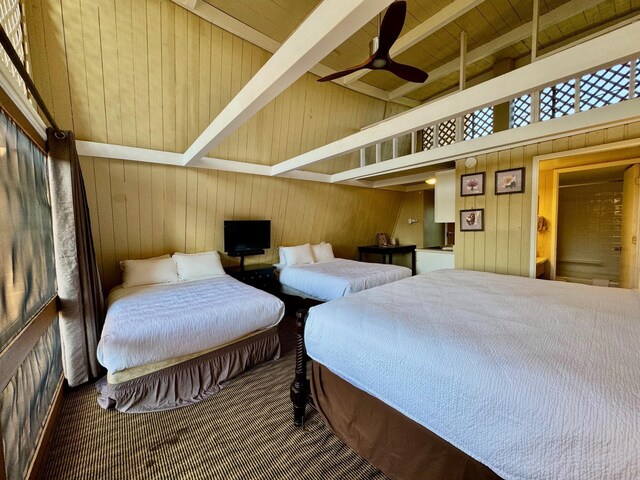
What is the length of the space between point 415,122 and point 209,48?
2.23 m

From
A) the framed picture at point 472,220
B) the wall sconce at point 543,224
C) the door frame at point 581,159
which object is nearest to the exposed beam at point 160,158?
the framed picture at point 472,220

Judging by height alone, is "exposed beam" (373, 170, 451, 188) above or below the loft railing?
below

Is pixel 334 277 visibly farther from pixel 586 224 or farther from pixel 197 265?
pixel 586 224

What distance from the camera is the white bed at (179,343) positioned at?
5.43ft

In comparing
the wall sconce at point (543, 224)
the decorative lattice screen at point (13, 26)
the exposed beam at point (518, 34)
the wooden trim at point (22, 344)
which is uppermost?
the exposed beam at point (518, 34)

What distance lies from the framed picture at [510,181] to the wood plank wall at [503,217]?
5cm

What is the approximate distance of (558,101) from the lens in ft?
9.12

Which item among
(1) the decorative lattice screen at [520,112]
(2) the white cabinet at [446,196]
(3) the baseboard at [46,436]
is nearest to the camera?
(3) the baseboard at [46,436]

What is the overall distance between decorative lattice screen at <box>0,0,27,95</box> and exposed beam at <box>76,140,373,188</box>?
2.35 ft

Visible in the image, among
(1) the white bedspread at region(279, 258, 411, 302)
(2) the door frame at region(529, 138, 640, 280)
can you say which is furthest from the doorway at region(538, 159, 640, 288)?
(1) the white bedspread at region(279, 258, 411, 302)

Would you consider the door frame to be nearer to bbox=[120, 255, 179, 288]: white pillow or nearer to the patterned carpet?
the patterned carpet

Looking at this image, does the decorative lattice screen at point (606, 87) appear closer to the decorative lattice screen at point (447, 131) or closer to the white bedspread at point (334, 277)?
the decorative lattice screen at point (447, 131)

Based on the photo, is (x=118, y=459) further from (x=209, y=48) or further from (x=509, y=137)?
(x=509, y=137)

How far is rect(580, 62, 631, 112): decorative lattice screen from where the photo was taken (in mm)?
2449
